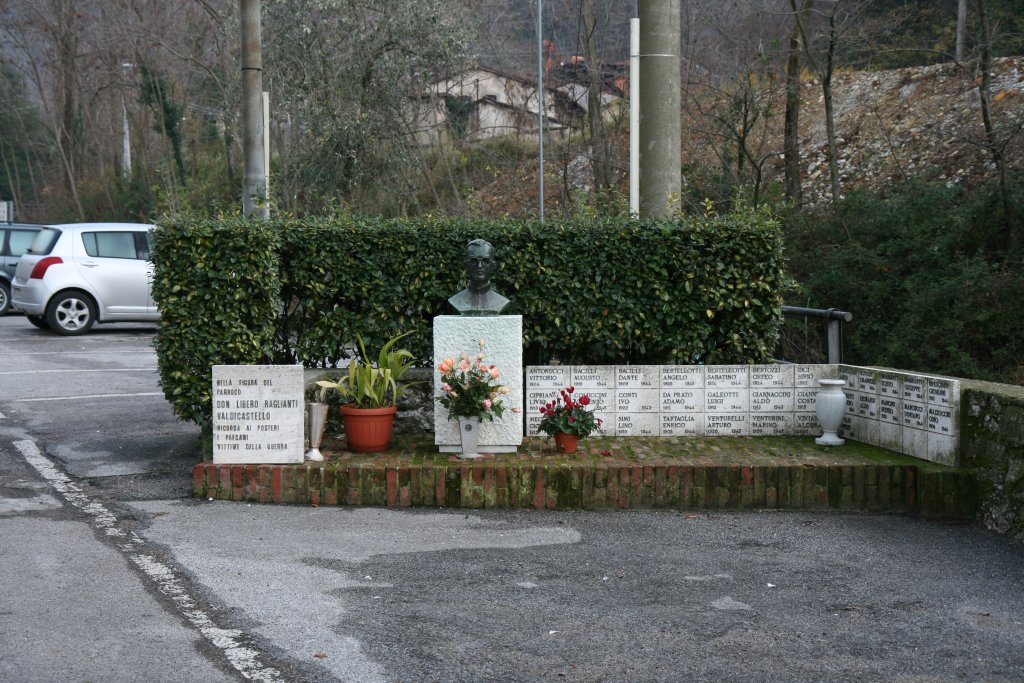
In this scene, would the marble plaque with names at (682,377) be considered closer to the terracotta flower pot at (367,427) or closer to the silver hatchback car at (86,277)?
the terracotta flower pot at (367,427)

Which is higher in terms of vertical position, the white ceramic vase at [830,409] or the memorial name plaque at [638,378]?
the memorial name plaque at [638,378]

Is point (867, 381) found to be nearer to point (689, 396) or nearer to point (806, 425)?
point (806, 425)

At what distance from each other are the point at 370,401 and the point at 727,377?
2.61 m

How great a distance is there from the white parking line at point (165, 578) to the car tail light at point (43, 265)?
10.7 m

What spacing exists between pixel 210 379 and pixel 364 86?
44.5ft

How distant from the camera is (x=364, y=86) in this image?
67.4 feet

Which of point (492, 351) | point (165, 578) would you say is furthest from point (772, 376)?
point (165, 578)

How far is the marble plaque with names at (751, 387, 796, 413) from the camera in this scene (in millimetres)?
8289

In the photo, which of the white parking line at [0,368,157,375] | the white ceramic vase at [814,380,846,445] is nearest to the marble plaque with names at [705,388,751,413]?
the white ceramic vase at [814,380,846,445]

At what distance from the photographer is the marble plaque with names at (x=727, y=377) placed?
825 cm

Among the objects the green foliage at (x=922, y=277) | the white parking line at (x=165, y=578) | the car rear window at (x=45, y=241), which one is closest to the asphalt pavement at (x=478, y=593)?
the white parking line at (x=165, y=578)

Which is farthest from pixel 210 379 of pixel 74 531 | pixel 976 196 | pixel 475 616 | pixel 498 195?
pixel 498 195

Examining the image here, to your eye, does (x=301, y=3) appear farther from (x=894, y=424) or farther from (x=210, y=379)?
(x=894, y=424)

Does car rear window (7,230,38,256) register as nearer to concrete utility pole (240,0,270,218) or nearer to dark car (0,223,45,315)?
dark car (0,223,45,315)
